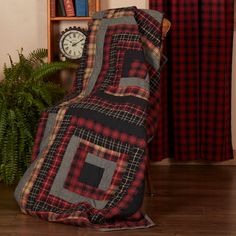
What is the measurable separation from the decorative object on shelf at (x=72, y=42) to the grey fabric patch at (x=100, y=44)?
65 centimetres

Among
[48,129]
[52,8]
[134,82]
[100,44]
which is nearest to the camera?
[134,82]

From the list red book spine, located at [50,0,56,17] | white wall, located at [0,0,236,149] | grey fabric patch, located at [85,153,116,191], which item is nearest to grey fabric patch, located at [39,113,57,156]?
grey fabric patch, located at [85,153,116,191]

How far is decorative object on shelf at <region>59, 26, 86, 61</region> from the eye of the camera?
136 inches

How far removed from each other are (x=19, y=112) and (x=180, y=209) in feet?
3.50

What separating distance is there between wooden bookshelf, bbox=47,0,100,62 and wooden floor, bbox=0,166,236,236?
3.11 feet

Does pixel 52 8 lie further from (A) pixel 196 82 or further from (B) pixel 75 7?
(A) pixel 196 82

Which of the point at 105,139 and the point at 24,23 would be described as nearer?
the point at 105,139

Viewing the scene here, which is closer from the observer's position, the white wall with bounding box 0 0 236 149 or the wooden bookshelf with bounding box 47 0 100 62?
the wooden bookshelf with bounding box 47 0 100 62

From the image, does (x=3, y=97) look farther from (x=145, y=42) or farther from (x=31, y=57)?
(x=145, y=42)

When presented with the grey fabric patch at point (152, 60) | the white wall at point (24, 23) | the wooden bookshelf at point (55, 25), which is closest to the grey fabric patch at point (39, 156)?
the grey fabric patch at point (152, 60)

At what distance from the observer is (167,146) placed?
363cm

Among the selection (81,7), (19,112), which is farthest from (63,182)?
(81,7)

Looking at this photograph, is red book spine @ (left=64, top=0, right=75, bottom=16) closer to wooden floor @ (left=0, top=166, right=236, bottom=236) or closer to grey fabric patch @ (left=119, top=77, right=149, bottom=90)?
grey fabric patch @ (left=119, top=77, right=149, bottom=90)

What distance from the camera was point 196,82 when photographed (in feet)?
11.5
